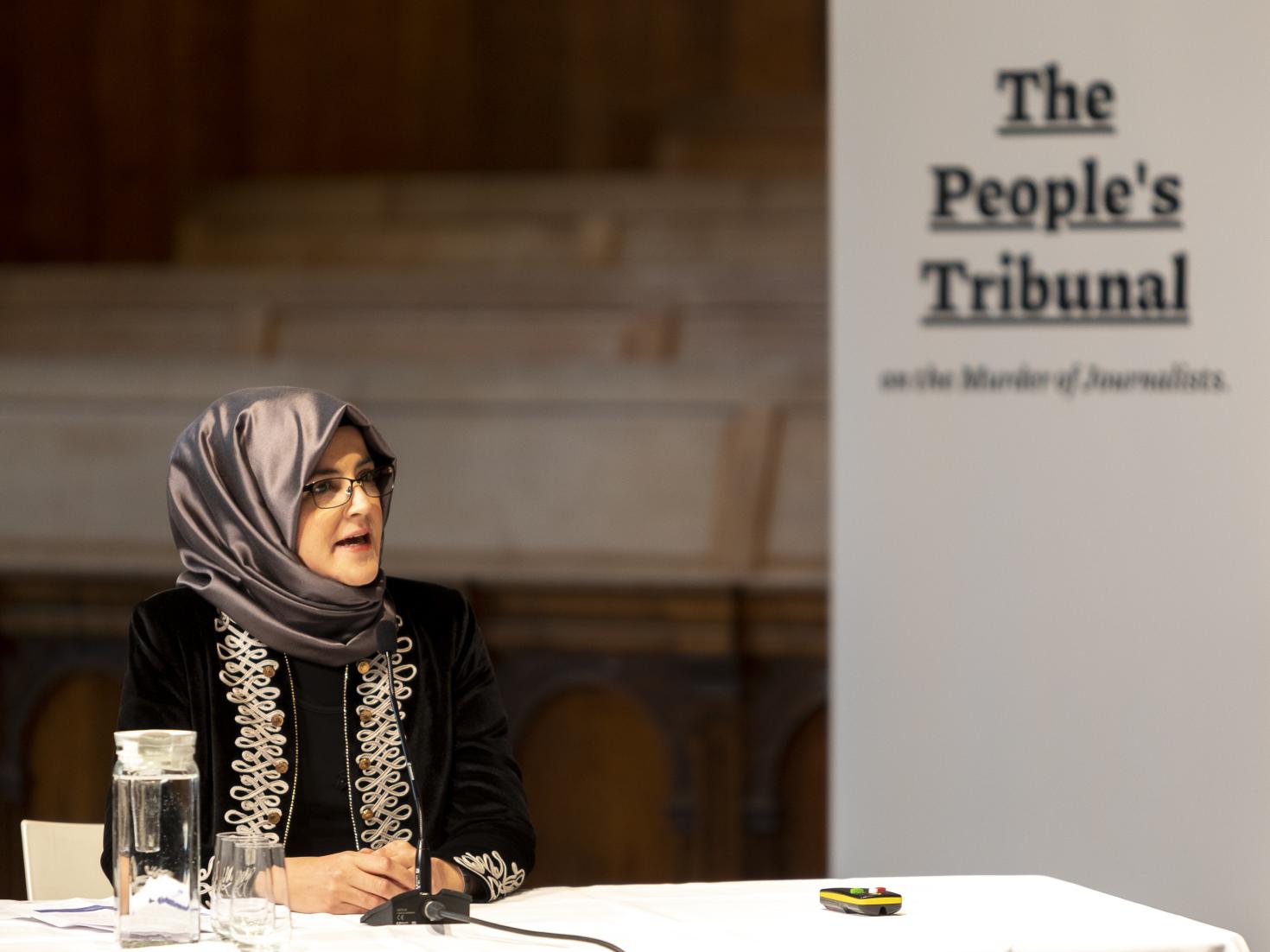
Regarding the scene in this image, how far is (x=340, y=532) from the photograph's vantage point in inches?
78.2

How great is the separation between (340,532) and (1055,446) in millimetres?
1633

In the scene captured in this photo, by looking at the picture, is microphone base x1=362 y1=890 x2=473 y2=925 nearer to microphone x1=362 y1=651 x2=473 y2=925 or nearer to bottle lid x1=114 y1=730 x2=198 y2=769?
microphone x1=362 y1=651 x2=473 y2=925

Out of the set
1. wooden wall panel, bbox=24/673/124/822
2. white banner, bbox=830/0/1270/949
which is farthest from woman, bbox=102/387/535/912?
wooden wall panel, bbox=24/673/124/822

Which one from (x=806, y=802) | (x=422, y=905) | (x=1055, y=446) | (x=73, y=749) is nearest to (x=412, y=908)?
(x=422, y=905)

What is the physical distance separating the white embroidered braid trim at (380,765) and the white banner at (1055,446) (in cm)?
136

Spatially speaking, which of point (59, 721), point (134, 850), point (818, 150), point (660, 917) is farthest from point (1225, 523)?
point (818, 150)

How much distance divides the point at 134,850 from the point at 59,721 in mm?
2460

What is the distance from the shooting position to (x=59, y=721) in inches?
159

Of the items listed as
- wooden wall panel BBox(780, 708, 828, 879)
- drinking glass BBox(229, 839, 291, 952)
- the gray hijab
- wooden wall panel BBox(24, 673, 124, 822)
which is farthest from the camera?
wooden wall panel BBox(24, 673, 124, 822)

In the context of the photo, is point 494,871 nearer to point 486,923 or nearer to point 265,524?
point 486,923

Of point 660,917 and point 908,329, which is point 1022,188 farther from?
point 660,917

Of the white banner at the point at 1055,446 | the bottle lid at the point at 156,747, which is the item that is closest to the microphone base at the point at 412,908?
the bottle lid at the point at 156,747

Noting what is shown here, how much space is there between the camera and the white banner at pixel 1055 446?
10.5 ft

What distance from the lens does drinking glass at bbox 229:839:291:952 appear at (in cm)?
168
